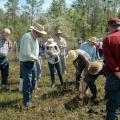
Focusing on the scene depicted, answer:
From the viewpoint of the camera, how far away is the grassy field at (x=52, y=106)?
29.6 ft

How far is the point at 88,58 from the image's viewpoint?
10.8 m

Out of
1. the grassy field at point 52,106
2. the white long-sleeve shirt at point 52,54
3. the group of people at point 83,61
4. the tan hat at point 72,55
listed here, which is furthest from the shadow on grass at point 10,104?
the white long-sleeve shirt at point 52,54

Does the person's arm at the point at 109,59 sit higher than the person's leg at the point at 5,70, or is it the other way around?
the person's arm at the point at 109,59

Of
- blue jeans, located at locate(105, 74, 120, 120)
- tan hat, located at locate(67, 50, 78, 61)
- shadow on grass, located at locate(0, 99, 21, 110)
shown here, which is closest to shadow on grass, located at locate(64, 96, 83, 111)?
tan hat, located at locate(67, 50, 78, 61)

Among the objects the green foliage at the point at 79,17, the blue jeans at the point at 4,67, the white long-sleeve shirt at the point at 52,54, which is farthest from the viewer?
the green foliage at the point at 79,17

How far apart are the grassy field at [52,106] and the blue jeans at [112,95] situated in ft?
7.11

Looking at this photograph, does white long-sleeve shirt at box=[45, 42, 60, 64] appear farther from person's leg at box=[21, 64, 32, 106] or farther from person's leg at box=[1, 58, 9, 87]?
person's leg at box=[21, 64, 32, 106]

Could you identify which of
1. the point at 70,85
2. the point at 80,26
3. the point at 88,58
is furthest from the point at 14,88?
the point at 80,26

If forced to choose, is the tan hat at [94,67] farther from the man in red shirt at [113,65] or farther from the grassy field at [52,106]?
the man in red shirt at [113,65]

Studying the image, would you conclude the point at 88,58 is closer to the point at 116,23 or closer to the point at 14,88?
the point at 14,88

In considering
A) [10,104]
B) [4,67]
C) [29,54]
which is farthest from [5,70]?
[29,54]

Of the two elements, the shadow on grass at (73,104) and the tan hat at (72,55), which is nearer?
the shadow on grass at (73,104)

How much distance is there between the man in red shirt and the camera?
6.55 metres

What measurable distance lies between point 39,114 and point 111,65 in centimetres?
313
